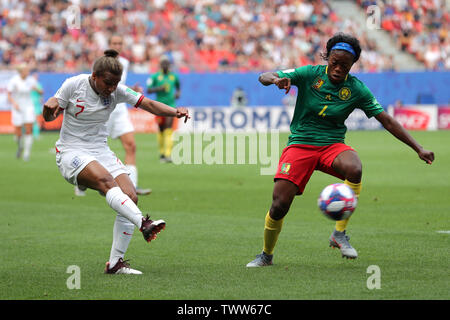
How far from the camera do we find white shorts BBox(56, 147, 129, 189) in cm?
740

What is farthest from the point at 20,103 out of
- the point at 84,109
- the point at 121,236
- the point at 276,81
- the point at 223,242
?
the point at 276,81

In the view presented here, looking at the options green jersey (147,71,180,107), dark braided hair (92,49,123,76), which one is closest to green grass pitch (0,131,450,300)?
dark braided hair (92,49,123,76)

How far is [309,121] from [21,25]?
29.1 metres

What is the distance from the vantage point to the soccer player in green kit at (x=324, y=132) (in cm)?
768

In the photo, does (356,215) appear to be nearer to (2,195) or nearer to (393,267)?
A: (393,267)

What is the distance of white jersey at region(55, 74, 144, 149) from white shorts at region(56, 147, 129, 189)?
8cm

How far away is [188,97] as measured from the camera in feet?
113

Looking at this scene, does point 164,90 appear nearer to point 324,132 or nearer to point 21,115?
point 21,115

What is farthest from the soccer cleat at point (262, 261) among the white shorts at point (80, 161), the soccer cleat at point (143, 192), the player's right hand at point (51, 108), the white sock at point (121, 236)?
the soccer cleat at point (143, 192)

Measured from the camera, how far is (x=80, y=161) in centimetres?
739

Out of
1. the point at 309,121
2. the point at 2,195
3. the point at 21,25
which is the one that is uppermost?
the point at 21,25

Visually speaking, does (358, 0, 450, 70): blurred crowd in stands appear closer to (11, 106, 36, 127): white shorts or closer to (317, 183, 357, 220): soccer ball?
(11, 106, 36, 127): white shorts

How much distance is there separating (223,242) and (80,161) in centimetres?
242
